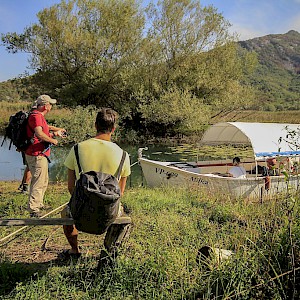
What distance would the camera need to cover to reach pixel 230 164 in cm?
1243

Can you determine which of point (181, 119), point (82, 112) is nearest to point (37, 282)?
point (82, 112)

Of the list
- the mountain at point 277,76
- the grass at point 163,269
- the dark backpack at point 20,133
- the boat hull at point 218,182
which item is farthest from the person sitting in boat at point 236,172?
the mountain at point 277,76

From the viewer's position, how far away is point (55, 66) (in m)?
27.6

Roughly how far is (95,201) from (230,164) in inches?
393

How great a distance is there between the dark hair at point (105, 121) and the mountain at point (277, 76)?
181 feet

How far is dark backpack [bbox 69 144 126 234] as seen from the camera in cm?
297

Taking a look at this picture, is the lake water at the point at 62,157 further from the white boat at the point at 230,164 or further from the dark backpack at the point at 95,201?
the dark backpack at the point at 95,201

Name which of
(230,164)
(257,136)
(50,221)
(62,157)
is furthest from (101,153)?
(62,157)

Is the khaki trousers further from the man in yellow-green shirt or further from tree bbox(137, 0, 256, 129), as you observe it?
tree bbox(137, 0, 256, 129)

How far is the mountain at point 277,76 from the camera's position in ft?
287

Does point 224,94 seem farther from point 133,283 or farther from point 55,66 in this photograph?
point 133,283

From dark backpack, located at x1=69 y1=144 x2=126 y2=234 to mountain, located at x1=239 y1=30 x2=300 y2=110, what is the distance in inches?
2184

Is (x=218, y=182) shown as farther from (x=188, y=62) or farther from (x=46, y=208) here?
(x=188, y=62)

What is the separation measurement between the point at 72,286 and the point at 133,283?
539mm
